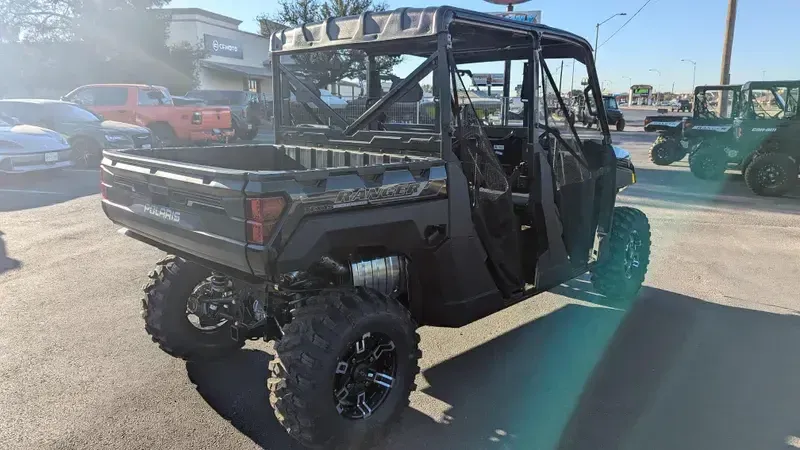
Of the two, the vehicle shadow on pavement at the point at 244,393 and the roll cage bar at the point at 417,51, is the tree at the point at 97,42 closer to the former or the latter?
the roll cage bar at the point at 417,51

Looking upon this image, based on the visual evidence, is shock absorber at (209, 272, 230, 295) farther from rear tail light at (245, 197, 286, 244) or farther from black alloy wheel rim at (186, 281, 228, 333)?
rear tail light at (245, 197, 286, 244)

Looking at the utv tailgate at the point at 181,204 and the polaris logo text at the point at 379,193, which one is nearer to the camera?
the utv tailgate at the point at 181,204

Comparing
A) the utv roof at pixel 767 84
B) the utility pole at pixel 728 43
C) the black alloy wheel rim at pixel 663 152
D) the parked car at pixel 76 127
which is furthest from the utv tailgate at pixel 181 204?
the utility pole at pixel 728 43

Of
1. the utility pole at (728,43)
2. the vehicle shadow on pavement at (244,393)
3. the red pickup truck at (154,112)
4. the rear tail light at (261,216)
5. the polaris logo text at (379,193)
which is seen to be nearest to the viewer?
the rear tail light at (261,216)

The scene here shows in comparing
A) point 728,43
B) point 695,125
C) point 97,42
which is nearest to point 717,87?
point 695,125

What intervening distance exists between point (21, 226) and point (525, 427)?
24.8 ft

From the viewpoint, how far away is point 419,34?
11.0ft

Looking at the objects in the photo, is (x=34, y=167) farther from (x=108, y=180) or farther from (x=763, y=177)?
(x=763, y=177)

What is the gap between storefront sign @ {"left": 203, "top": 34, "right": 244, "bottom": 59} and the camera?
36562 mm

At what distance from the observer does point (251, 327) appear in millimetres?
3619

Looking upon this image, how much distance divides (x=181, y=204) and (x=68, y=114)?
1237cm

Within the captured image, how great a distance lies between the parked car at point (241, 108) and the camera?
67.7ft

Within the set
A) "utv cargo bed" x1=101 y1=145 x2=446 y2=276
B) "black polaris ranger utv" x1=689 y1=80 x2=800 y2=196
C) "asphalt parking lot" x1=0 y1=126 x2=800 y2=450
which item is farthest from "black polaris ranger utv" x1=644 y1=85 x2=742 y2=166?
"utv cargo bed" x1=101 y1=145 x2=446 y2=276

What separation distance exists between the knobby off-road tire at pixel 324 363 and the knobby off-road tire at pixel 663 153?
1474 cm
